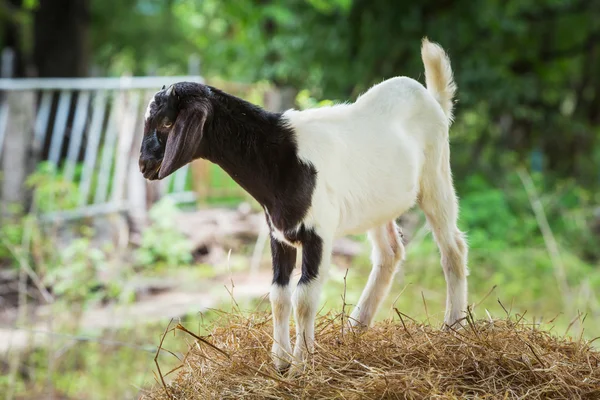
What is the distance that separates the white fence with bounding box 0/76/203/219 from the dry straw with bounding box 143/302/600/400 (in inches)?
191

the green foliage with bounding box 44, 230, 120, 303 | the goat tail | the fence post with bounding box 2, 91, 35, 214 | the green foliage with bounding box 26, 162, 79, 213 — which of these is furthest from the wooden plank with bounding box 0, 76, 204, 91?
the goat tail

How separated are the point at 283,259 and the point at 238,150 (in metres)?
0.45

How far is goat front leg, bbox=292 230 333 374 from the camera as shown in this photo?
9.12 feet

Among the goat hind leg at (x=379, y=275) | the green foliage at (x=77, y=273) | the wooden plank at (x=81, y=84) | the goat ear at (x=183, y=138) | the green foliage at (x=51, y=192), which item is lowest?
the green foliage at (x=77, y=273)

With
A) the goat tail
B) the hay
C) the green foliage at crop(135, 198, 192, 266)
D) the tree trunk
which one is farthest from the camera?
the tree trunk

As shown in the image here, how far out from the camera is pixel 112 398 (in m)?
6.48

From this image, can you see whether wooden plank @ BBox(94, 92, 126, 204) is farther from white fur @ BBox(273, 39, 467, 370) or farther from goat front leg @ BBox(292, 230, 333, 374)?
goat front leg @ BBox(292, 230, 333, 374)

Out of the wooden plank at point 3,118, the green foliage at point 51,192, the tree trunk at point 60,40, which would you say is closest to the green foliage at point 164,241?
the green foliage at point 51,192

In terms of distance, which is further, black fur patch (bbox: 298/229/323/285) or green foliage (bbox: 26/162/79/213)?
green foliage (bbox: 26/162/79/213)

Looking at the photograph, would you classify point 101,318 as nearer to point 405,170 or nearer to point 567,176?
point 405,170

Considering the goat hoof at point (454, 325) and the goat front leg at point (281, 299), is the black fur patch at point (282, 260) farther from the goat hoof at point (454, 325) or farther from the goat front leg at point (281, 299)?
the goat hoof at point (454, 325)

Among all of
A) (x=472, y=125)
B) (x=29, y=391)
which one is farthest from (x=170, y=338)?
(x=472, y=125)

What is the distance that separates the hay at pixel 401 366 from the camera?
262 cm

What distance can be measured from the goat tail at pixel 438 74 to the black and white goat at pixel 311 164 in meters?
0.19
